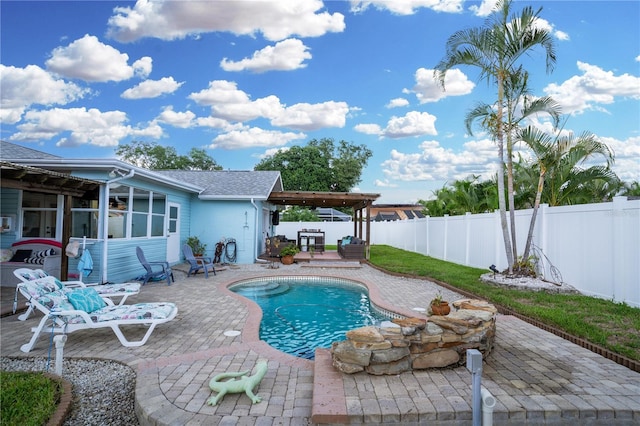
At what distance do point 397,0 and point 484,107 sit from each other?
16.1 ft

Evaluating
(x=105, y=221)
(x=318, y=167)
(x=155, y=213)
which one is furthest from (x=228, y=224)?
(x=318, y=167)

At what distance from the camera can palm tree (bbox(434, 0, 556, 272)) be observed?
8.96m

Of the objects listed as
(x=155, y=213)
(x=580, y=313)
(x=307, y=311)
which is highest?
(x=155, y=213)

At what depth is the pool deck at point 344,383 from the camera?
2984 millimetres

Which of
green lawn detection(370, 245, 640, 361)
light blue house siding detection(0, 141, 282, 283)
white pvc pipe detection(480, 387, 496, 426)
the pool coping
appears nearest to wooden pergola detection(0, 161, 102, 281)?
light blue house siding detection(0, 141, 282, 283)

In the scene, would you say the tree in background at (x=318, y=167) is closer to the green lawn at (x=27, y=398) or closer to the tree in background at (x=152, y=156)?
the tree in background at (x=152, y=156)

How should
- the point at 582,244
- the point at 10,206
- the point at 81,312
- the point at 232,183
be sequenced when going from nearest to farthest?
the point at 81,312
the point at 582,244
the point at 10,206
the point at 232,183

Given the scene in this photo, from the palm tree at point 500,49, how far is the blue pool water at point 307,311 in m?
4.36

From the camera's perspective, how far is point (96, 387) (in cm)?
380

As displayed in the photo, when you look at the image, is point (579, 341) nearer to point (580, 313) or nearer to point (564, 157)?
point (580, 313)

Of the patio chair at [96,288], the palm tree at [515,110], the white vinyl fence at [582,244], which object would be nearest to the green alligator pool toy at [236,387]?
the patio chair at [96,288]

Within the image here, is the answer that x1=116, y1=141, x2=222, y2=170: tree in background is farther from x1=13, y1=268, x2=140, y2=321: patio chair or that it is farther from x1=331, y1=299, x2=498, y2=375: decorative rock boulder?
x1=331, y1=299, x2=498, y2=375: decorative rock boulder

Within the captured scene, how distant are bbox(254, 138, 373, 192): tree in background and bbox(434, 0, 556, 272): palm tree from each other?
24824 millimetres

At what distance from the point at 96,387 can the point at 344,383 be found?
8.59 feet
